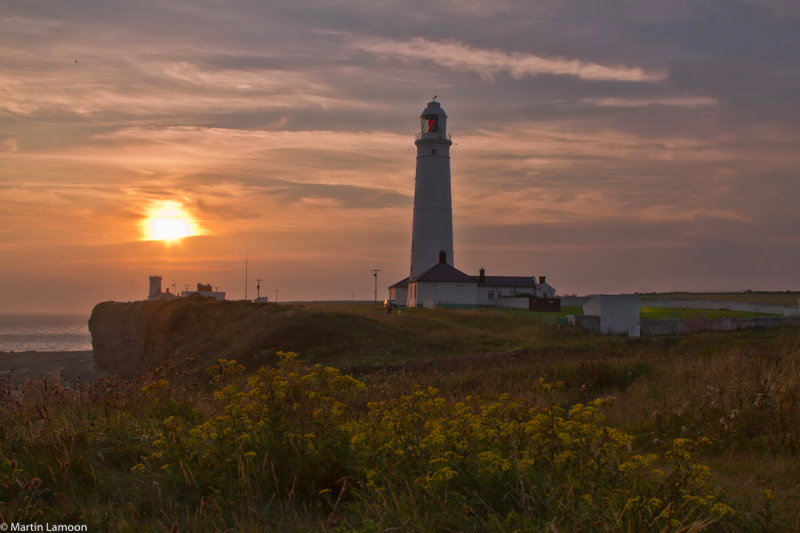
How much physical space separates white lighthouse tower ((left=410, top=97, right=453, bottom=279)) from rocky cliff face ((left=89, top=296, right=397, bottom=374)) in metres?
17.3

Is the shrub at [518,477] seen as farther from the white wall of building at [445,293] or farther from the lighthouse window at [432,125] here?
the lighthouse window at [432,125]

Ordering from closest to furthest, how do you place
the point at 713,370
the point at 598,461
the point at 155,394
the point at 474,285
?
the point at 598,461 < the point at 155,394 < the point at 713,370 < the point at 474,285

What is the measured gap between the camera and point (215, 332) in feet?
140

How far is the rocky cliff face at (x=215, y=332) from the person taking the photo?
1362 inches

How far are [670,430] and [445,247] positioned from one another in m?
50.0

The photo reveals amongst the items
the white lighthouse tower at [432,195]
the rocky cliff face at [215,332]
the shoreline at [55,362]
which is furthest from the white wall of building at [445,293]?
the shoreline at [55,362]

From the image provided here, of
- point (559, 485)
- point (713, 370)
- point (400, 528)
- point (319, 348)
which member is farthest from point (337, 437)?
point (319, 348)

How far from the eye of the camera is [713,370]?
13.0m

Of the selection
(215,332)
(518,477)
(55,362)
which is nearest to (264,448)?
(518,477)

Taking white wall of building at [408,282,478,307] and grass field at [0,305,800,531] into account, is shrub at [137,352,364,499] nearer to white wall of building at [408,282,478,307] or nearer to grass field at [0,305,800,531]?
grass field at [0,305,800,531]

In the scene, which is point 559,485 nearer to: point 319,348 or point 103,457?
point 103,457

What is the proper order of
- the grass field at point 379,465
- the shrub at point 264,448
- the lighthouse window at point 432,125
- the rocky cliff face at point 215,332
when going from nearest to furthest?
A: the grass field at point 379,465
the shrub at point 264,448
the rocky cliff face at point 215,332
the lighthouse window at point 432,125

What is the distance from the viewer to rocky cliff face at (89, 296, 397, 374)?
113 ft

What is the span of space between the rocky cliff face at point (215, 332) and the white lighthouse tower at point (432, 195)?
17.3 m
